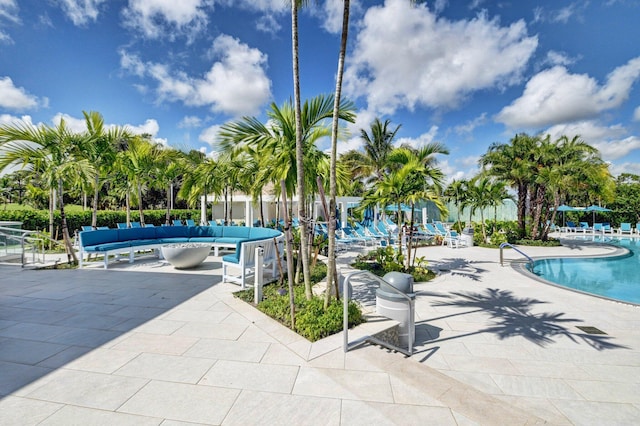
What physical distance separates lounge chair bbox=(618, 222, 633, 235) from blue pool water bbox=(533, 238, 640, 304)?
12399mm

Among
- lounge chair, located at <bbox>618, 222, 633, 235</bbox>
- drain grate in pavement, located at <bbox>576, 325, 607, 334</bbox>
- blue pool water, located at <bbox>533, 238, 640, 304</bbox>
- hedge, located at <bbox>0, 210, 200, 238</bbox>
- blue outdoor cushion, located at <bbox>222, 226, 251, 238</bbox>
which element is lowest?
blue pool water, located at <bbox>533, 238, 640, 304</bbox>

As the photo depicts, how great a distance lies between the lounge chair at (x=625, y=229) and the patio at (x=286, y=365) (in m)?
24.1

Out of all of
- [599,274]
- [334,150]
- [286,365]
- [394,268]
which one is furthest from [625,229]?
[286,365]

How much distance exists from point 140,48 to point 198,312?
39.4 feet

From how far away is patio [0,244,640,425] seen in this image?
7.45 ft

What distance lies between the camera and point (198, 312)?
4.67 metres

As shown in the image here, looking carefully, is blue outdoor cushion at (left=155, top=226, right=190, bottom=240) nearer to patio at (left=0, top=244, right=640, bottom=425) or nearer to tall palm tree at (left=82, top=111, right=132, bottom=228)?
tall palm tree at (left=82, top=111, right=132, bottom=228)

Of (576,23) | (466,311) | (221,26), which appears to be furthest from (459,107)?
(466,311)

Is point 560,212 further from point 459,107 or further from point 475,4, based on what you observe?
A: point 475,4

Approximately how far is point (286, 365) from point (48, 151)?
9.20 meters

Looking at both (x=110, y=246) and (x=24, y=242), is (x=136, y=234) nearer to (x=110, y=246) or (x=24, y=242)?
(x=110, y=246)

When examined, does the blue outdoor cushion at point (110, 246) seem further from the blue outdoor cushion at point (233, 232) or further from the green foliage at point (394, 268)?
the green foliage at point (394, 268)

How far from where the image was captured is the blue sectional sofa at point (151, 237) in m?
7.87

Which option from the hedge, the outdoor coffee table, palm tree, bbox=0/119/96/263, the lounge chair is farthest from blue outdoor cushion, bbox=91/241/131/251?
the lounge chair
